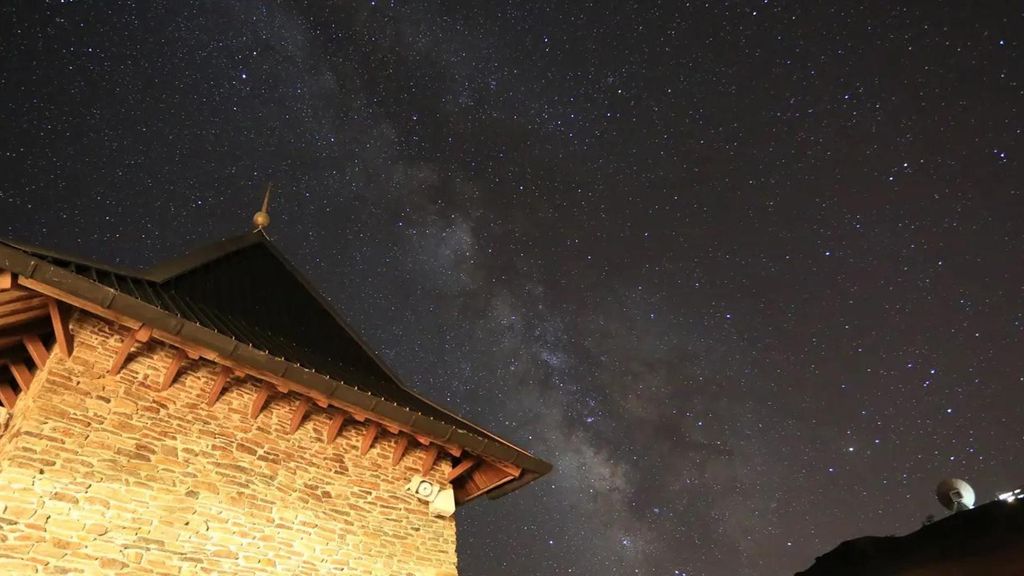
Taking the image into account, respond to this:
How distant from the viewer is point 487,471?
9133 mm

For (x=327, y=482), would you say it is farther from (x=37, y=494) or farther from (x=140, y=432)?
(x=37, y=494)

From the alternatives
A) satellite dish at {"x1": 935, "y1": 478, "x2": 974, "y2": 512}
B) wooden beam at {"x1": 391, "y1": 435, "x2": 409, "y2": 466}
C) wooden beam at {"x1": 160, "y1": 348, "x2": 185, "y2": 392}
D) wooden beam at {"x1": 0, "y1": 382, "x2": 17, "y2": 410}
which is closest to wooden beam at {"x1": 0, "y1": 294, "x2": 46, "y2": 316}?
wooden beam at {"x1": 160, "y1": 348, "x2": 185, "y2": 392}

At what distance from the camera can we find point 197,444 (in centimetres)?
701

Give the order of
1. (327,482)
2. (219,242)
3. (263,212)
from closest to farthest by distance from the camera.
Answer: (327,482), (219,242), (263,212)

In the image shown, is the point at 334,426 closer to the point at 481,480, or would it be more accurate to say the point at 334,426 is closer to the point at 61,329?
the point at 481,480

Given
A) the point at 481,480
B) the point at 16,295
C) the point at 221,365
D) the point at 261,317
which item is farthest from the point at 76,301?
the point at 481,480

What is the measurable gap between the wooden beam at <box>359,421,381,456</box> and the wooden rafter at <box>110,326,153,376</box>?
9.05ft

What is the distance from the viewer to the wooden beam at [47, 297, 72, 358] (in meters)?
6.34

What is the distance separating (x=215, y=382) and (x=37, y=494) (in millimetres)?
1947

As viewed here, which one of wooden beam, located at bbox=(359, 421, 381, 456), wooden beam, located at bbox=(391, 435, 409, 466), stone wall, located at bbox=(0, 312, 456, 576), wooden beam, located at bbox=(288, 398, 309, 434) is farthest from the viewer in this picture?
wooden beam, located at bbox=(391, 435, 409, 466)

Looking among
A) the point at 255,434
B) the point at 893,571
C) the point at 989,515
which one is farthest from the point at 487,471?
the point at 989,515

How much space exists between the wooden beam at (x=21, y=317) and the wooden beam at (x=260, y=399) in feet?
7.40

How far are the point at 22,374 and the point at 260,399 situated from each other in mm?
2489

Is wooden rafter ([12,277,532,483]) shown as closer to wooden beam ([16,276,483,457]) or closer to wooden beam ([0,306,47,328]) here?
wooden beam ([16,276,483,457])
